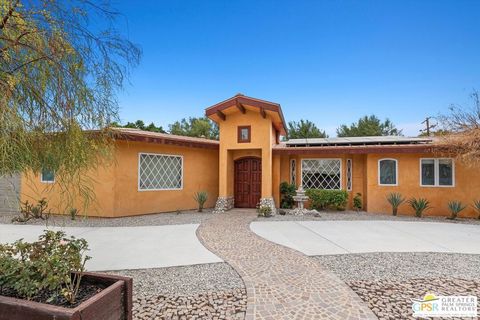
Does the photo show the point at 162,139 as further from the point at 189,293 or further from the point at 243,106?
the point at 189,293

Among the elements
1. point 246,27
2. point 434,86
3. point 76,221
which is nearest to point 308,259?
point 76,221

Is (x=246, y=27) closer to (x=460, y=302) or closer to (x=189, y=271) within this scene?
(x=189, y=271)

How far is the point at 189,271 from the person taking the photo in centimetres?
451

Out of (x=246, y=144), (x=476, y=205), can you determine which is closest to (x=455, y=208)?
(x=476, y=205)

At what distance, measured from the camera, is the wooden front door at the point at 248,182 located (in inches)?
485

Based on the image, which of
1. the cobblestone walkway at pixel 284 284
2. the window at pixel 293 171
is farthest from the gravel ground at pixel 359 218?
the cobblestone walkway at pixel 284 284

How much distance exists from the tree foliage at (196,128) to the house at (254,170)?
754 inches

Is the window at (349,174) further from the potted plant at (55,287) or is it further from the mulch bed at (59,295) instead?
the mulch bed at (59,295)

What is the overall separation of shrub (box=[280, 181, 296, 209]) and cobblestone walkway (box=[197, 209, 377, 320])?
5894 mm

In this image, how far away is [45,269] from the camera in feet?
8.06

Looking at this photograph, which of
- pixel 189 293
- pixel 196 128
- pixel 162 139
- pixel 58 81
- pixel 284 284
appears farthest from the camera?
pixel 196 128

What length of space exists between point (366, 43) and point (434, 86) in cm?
588

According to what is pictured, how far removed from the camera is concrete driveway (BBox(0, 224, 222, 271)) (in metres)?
4.93

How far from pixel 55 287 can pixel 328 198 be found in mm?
11047
